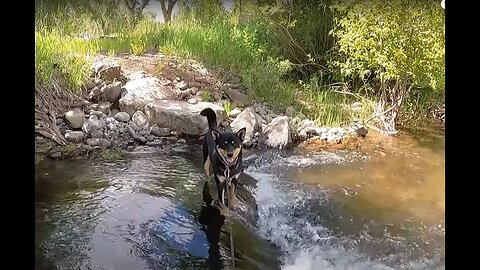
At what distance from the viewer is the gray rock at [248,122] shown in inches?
67.8

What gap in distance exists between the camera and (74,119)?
65.9 inches

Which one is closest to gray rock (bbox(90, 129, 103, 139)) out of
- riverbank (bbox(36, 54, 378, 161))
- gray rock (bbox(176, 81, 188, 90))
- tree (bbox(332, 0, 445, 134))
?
riverbank (bbox(36, 54, 378, 161))

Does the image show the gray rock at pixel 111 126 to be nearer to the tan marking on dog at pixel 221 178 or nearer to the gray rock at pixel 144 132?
the gray rock at pixel 144 132

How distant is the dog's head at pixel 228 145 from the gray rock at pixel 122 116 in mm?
362

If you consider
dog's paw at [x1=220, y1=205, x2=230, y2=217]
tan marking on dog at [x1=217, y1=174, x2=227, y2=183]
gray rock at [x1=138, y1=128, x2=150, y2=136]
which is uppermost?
gray rock at [x1=138, y1=128, x2=150, y2=136]

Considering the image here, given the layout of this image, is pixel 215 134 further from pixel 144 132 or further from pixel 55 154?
pixel 55 154

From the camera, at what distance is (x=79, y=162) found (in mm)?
1641

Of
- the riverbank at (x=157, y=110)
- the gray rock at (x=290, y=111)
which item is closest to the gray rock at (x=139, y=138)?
the riverbank at (x=157, y=110)

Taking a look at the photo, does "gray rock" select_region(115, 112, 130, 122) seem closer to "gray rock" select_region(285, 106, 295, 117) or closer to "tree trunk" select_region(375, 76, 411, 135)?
"gray rock" select_region(285, 106, 295, 117)

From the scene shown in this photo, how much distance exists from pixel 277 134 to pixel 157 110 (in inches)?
15.8

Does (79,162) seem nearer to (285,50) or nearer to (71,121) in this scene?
(71,121)

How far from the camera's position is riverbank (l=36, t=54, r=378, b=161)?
66.1 inches
